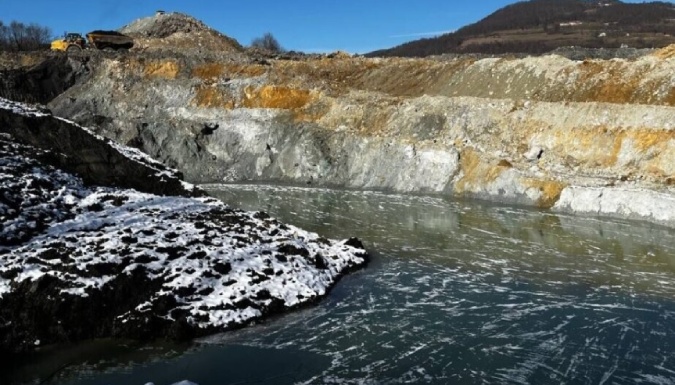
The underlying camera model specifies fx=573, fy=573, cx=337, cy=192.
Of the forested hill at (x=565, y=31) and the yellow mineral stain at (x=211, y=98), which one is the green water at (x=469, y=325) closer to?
the yellow mineral stain at (x=211, y=98)

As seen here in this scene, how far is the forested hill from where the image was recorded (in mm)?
97938

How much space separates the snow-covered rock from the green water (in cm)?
83

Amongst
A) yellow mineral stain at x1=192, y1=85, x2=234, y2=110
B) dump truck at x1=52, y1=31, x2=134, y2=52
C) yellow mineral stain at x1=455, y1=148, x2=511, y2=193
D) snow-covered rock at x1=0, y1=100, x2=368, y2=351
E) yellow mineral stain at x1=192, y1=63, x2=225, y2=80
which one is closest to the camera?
snow-covered rock at x1=0, y1=100, x2=368, y2=351

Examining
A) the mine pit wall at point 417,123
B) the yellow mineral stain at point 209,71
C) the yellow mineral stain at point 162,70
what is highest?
the yellow mineral stain at point 162,70

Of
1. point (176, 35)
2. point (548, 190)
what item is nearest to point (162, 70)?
point (176, 35)

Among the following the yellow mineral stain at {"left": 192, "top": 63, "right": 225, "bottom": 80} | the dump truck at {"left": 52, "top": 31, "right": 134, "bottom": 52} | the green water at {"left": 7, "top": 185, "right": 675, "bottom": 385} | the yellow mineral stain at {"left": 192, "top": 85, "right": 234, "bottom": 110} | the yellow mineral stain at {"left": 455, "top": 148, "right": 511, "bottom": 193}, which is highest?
the dump truck at {"left": 52, "top": 31, "right": 134, "bottom": 52}

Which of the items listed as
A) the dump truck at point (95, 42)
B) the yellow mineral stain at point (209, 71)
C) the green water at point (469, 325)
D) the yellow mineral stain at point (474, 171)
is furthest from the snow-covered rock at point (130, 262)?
the dump truck at point (95, 42)

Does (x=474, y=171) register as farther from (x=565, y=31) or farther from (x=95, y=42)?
(x=565, y=31)

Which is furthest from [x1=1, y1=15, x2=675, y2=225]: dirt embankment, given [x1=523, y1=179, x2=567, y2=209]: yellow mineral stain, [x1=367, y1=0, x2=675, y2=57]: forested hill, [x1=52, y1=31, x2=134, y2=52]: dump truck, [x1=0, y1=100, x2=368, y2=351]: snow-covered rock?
[x1=367, y1=0, x2=675, y2=57]: forested hill

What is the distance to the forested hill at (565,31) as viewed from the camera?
321 ft

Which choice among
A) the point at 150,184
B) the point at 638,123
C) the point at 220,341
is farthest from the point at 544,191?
the point at 220,341

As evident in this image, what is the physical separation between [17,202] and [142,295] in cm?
547

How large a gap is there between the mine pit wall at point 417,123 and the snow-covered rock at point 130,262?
15.6 metres

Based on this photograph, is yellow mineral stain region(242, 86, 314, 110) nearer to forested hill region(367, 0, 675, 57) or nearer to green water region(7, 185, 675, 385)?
green water region(7, 185, 675, 385)
